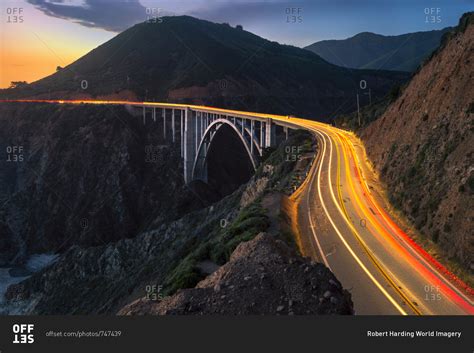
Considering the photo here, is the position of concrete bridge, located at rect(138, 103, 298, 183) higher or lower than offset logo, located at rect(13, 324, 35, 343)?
higher

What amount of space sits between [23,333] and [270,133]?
164 ft

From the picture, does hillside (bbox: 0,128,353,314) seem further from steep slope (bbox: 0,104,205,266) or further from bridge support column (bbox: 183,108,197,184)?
bridge support column (bbox: 183,108,197,184)

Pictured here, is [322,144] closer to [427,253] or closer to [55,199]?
[427,253]

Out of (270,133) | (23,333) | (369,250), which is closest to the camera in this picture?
(23,333)

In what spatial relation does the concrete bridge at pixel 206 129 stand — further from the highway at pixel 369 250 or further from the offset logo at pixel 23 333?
the offset logo at pixel 23 333

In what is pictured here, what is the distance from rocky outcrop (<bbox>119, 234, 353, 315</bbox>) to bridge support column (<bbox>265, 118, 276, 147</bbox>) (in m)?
45.9

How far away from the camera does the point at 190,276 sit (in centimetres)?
2189

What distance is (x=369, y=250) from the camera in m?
24.6

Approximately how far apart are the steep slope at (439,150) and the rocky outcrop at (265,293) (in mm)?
9879

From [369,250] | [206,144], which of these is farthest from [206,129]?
[369,250]

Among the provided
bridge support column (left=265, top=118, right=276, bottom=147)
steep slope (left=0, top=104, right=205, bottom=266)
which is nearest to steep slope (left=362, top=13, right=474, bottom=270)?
bridge support column (left=265, top=118, right=276, bottom=147)

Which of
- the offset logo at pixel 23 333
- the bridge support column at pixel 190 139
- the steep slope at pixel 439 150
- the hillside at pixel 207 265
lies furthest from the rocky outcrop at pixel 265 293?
the bridge support column at pixel 190 139

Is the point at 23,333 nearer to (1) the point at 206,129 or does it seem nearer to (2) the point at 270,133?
(2) the point at 270,133

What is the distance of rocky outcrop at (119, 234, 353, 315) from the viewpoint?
45.4 feet
